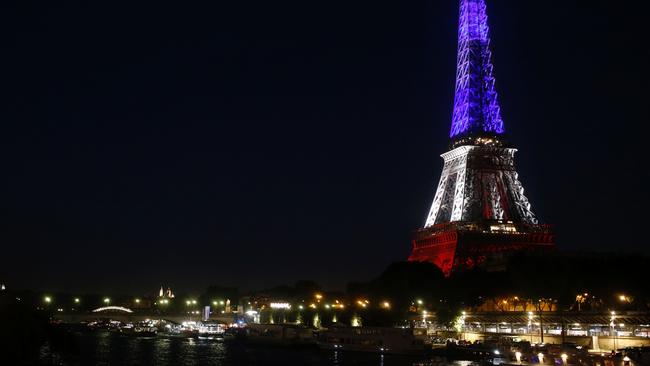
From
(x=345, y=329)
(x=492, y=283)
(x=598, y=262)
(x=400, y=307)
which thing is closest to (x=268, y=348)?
(x=345, y=329)

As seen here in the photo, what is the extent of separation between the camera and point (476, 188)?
109188 mm

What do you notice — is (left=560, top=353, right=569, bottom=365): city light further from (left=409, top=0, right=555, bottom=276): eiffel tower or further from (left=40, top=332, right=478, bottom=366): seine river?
(left=409, top=0, right=555, bottom=276): eiffel tower

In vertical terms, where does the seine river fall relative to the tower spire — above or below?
below

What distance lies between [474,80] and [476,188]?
18548mm

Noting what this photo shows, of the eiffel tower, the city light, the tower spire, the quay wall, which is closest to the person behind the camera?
the city light

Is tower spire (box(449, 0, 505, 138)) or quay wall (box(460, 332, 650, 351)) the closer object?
quay wall (box(460, 332, 650, 351))

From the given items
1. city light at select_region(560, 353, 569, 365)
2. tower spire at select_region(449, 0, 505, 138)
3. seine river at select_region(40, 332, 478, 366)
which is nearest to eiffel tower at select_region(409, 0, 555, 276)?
tower spire at select_region(449, 0, 505, 138)

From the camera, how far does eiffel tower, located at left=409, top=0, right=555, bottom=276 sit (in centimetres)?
10556

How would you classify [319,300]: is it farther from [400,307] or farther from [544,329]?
[544,329]

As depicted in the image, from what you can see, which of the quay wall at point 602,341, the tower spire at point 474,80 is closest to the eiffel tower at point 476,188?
the tower spire at point 474,80

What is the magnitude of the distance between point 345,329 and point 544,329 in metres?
22.3

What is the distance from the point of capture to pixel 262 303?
155 m

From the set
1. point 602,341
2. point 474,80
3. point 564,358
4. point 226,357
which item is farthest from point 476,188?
point 564,358

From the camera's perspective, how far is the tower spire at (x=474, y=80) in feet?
375
